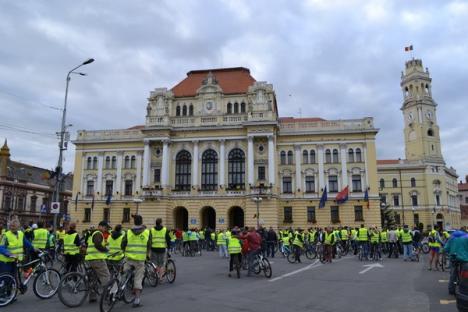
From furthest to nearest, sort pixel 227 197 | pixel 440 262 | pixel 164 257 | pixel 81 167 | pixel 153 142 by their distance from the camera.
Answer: pixel 81 167
pixel 153 142
pixel 227 197
pixel 440 262
pixel 164 257

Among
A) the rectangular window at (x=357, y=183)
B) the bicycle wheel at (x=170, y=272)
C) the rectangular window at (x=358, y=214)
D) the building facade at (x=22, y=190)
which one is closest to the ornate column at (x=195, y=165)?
the rectangular window at (x=357, y=183)

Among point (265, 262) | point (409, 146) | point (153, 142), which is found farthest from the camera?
point (409, 146)

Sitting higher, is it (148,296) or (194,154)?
(194,154)

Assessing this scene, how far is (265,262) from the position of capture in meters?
16.4

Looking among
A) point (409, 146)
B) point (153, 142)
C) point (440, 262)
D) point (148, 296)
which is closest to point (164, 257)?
point (148, 296)

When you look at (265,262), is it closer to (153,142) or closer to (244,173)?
(244,173)

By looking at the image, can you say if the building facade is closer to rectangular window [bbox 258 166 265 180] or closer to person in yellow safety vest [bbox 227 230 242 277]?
rectangular window [bbox 258 166 265 180]

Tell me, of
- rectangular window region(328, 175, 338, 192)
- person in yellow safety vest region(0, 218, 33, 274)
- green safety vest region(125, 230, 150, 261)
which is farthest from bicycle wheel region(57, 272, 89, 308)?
rectangular window region(328, 175, 338, 192)

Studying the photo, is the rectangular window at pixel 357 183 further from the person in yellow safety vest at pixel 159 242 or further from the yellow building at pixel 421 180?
the person in yellow safety vest at pixel 159 242

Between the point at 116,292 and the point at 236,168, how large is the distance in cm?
3990

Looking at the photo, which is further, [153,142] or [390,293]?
[153,142]

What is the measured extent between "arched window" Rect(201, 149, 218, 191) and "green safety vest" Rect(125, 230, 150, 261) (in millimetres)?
38425

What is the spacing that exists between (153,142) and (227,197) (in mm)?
12539

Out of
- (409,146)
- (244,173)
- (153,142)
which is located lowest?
(244,173)
